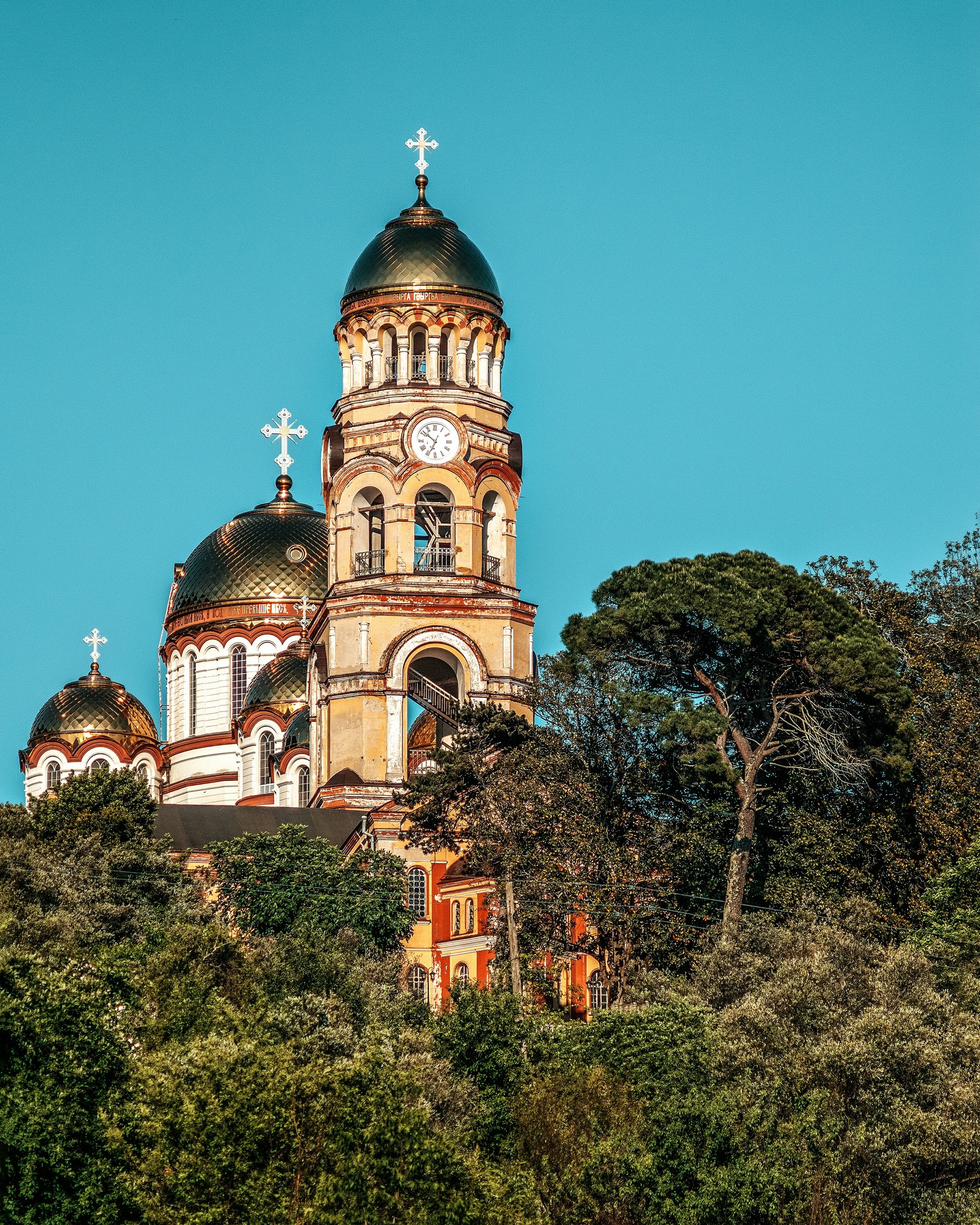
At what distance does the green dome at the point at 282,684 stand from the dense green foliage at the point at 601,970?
53.5 feet

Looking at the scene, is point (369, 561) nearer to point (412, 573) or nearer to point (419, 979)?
point (412, 573)

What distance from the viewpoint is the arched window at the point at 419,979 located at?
5978 cm

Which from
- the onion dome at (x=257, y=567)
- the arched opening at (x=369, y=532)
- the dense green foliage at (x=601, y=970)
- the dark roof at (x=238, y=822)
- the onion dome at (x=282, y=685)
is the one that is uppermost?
the onion dome at (x=257, y=567)

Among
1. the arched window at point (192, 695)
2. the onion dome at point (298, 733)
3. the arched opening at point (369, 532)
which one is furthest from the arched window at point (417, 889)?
the arched window at point (192, 695)

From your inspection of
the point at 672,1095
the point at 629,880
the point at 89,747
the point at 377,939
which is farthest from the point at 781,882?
the point at 89,747

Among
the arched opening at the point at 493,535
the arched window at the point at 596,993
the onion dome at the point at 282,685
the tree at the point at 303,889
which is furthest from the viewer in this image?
the onion dome at the point at 282,685

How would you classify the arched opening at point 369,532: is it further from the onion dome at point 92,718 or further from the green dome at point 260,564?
the onion dome at point 92,718

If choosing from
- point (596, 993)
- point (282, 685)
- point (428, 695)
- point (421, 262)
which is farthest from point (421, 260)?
point (596, 993)

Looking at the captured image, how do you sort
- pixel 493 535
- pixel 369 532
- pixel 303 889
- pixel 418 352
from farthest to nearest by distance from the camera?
pixel 369 532
pixel 418 352
pixel 493 535
pixel 303 889

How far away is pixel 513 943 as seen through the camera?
4838 cm

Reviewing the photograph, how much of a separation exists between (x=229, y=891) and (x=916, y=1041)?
1976 cm

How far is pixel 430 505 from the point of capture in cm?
6550

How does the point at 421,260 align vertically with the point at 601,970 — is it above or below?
above

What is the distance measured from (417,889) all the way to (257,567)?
20131mm
